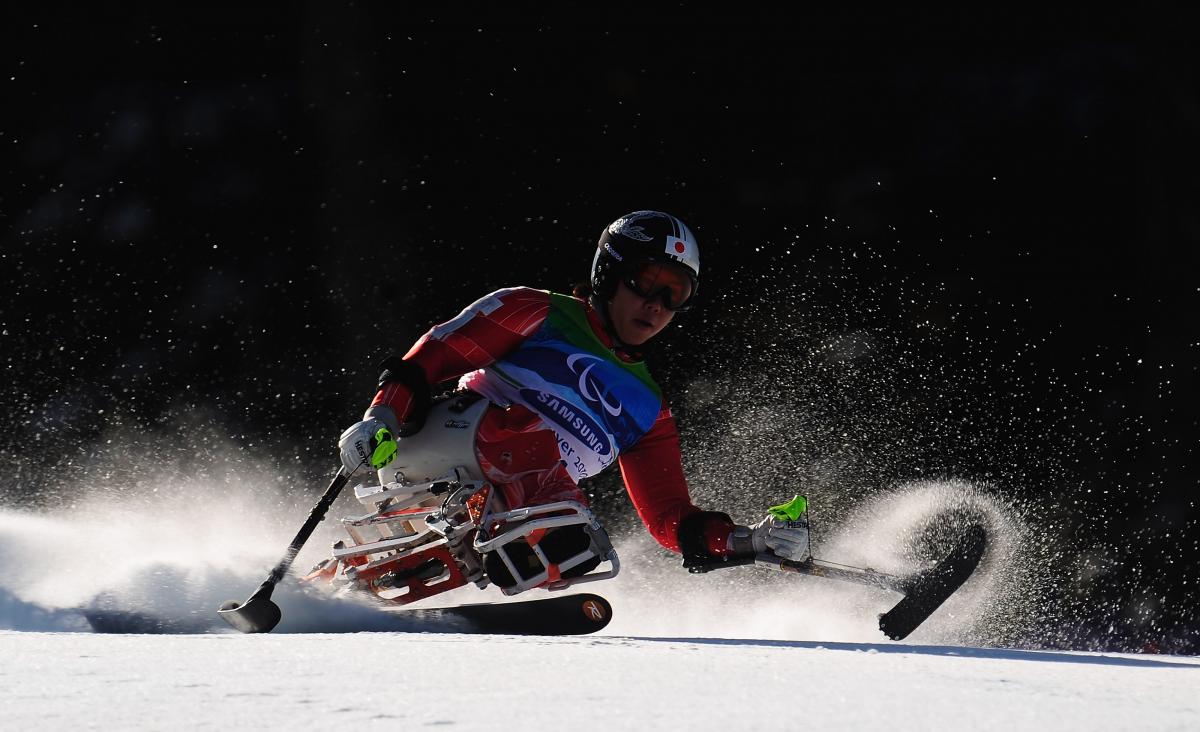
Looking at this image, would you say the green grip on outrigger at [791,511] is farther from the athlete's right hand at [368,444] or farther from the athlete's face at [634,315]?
the athlete's right hand at [368,444]

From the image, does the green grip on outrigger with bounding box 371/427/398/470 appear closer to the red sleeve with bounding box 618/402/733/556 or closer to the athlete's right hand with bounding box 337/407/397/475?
the athlete's right hand with bounding box 337/407/397/475

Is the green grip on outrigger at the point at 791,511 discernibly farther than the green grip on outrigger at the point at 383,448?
Yes

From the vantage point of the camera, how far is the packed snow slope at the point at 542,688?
1.56 meters

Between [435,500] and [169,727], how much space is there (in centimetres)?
227

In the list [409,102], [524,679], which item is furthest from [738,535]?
[409,102]

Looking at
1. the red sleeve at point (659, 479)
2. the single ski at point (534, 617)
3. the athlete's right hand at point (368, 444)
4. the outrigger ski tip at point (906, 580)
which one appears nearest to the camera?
the athlete's right hand at point (368, 444)

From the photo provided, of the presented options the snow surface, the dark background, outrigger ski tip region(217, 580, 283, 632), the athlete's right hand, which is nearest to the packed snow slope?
the snow surface

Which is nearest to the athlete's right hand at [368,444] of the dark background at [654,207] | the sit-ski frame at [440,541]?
the sit-ski frame at [440,541]

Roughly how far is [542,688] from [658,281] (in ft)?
7.51

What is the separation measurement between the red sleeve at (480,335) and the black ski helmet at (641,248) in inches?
8.9

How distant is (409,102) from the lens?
631 centimetres

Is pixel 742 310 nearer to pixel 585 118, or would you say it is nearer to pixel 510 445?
pixel 585 118

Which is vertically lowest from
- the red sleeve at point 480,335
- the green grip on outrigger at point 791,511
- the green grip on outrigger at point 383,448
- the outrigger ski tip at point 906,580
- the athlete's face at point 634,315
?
the outrigger ski tip at point 906,580

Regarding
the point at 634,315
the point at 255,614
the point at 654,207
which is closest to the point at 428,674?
the point at 255,614
